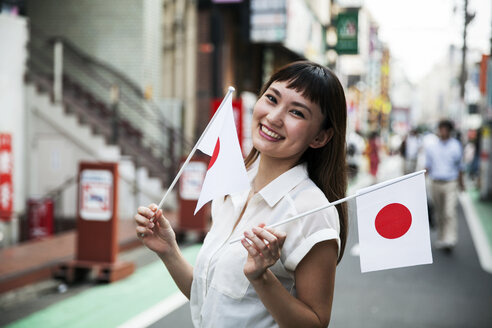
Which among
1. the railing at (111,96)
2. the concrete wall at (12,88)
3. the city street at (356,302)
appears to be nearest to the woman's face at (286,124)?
the city street at (356,302)

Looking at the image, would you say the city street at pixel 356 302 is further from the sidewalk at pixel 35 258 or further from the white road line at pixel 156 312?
the sidewalk at pixel 35 258

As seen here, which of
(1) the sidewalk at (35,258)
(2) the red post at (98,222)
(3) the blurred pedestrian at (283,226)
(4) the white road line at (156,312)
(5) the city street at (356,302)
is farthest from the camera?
(2) the red post at (98,222)

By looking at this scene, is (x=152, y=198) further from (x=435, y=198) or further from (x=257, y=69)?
(x=257, y=69)

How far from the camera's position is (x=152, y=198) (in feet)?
45.0

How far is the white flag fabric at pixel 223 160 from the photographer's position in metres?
2.08

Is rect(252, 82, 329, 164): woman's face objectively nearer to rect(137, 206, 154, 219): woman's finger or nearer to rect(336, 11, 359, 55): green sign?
rect(137, 206, 154, 219): woman's finger

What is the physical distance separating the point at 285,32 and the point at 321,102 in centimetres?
1870

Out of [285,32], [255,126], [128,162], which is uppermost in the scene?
[285,32]

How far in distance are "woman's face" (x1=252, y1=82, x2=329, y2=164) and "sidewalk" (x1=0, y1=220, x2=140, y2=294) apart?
5.44 m

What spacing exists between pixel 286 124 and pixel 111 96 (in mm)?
14286

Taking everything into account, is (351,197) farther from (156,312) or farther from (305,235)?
(156,312)

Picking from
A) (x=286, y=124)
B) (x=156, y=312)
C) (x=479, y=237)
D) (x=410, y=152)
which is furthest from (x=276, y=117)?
(x=410, y=152)

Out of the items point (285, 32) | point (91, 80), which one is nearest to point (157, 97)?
point (91, 80)

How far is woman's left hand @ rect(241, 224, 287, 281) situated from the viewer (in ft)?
5.85
